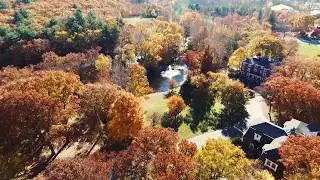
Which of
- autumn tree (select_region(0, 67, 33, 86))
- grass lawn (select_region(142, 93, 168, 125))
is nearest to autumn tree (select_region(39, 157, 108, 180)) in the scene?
grass lawn (select_region(142, 93, 168, 125))

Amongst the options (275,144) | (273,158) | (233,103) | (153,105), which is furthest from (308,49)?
(273,158)

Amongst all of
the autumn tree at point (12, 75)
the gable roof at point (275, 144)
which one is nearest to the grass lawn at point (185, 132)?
the gable roof at point (275, 144)

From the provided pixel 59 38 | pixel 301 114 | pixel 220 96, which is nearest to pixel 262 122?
pixel 301 114

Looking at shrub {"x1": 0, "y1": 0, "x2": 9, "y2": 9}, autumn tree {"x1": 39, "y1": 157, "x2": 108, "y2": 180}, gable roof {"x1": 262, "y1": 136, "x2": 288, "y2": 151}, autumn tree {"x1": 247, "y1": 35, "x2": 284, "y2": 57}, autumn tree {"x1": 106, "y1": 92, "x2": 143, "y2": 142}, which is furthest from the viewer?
shrub {"x1": 0, "y1": 0, "x2": 9, "y2": 9}

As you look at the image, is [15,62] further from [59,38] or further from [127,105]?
[127,105]

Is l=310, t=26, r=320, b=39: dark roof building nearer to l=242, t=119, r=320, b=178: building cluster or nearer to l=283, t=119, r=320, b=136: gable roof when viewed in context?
l=242, t=119, r=320, b=178: building cluster

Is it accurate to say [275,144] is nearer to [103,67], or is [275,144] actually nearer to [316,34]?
[103,67]
